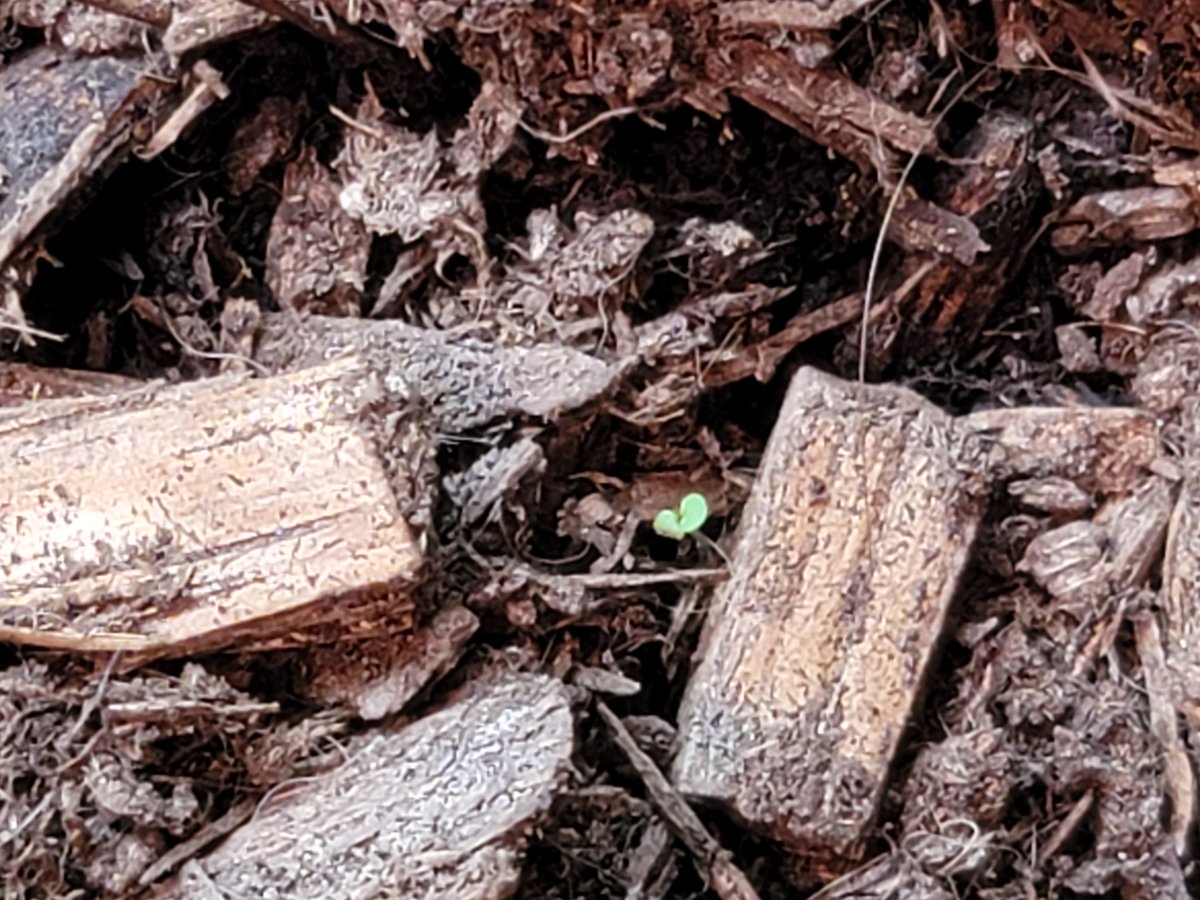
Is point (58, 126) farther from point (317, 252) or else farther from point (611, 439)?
point (611, 439)

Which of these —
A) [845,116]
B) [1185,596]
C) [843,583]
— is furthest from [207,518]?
[1185,596]

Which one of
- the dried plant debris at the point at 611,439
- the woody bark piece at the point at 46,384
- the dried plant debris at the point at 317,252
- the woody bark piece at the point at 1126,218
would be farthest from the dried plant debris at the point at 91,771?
the woody bark piece at the point at 1126,218

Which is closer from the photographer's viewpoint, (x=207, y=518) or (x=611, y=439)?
(x=207, y=518)

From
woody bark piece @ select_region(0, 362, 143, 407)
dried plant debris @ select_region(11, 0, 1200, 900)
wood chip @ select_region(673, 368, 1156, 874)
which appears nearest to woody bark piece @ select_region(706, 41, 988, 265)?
dried plant debris @ select_region(11, 0, 1200, 900)

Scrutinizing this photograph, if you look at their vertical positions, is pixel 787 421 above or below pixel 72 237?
below

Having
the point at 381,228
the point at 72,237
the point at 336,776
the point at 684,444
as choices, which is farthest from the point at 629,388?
the point at 72,237

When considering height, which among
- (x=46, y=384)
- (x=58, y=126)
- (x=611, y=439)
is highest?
(x=58, y=126)

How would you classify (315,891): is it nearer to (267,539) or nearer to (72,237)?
(267,539)
